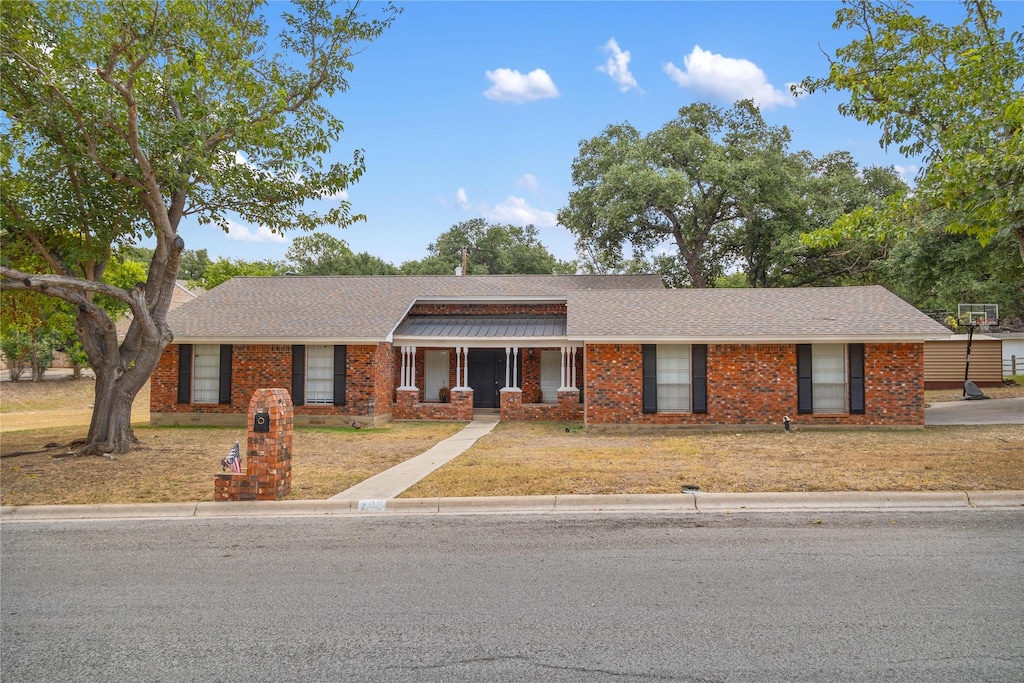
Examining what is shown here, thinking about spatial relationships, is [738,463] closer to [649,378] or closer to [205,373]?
[649,378]

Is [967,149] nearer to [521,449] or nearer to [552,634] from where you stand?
[521,449]

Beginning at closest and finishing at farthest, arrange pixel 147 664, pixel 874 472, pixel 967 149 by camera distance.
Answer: pixel 147 664 → pixel 874 472 → pixel 967 149

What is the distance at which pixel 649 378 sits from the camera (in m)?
17.7

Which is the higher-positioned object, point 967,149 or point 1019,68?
point 1019,68

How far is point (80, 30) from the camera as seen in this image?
12000 mm

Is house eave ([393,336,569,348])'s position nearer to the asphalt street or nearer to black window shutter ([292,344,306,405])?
black window shutter ([292,344,306,405])

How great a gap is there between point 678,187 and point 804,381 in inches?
575

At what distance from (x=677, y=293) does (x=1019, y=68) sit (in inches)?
435

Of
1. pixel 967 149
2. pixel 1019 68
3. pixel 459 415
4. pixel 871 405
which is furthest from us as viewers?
pixel 459 415

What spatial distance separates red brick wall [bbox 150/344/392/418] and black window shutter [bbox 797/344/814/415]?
11.7 meters

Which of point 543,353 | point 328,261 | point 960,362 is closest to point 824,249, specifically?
point 960,362

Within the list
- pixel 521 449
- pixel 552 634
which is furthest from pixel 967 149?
pixel 552 634

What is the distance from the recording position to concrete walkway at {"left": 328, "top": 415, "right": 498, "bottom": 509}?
912 cm

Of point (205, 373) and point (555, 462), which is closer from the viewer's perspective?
point (555, 462)
